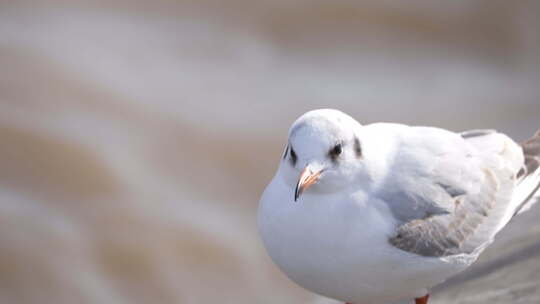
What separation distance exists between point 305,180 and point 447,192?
0.66 metres

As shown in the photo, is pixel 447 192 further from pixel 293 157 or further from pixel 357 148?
pixel 293 157

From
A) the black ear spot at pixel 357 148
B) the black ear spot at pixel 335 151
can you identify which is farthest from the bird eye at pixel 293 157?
the black ear spot at pixel 357 148

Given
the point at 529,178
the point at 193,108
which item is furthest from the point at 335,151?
the point at 193,108

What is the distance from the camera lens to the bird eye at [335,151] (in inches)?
124

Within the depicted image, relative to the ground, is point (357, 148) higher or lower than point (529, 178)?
lower

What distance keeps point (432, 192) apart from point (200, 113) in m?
3.25

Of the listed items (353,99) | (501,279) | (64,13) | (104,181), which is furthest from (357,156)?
(64,13)

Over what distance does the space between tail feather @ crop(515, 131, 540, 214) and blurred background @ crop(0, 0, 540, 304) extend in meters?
0.41

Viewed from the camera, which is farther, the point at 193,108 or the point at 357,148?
the point at 193,108

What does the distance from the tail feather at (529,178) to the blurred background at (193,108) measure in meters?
0.41

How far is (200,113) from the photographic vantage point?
6496mm

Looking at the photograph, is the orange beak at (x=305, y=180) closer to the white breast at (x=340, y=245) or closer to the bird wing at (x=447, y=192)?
the white breast at (x=340, y=245)

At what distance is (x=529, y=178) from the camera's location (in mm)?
3875

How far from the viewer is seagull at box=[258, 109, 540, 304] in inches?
126
